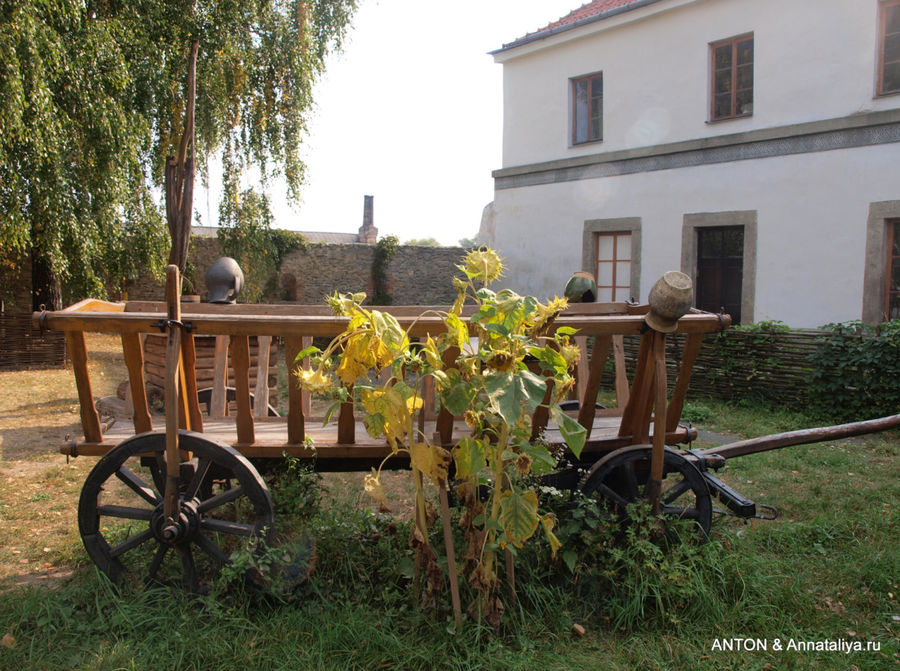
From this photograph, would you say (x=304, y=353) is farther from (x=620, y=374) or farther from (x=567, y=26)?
(x=567, y=26)

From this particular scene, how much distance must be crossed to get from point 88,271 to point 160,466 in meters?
7.79

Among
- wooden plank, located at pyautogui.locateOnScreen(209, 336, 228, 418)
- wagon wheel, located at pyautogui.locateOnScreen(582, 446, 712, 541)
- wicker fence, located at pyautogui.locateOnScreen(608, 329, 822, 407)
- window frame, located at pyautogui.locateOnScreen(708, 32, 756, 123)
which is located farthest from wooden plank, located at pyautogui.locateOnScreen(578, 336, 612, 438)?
window frame, located at pyautogui.locateOnScreen(708, 32, 756, 123)

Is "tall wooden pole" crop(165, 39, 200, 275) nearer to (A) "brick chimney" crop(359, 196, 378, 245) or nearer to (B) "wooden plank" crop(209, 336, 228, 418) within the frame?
(B) "wooden plank" crop(209, 336, 228, 418)

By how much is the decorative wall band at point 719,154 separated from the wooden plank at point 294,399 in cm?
942

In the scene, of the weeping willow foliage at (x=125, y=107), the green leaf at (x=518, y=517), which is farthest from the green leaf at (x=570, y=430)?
the weeping willow foliage at (x=125, y=107)

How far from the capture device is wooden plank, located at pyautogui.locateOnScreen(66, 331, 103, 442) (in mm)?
2904

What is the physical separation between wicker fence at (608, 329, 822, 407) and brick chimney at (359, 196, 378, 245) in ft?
87.2

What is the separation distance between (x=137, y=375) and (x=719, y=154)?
10252 millimetres

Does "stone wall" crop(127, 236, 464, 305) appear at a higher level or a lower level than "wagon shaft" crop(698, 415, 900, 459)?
higher

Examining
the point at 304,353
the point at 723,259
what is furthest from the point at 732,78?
the point at 304,353

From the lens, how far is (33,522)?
14.3ft

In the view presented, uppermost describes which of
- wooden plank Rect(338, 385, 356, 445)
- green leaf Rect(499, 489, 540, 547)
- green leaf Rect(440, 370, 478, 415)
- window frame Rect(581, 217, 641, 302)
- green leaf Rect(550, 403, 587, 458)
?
window frame Rect(581, 217, 641, 302)

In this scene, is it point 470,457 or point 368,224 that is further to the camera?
point 368,224

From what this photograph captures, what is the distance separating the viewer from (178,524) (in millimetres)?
2900
